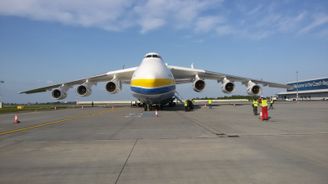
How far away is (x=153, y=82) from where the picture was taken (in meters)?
22.8

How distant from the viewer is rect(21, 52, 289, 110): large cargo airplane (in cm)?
2334

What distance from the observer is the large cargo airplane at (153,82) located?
76.6ft

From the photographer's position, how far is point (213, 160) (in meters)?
6.21

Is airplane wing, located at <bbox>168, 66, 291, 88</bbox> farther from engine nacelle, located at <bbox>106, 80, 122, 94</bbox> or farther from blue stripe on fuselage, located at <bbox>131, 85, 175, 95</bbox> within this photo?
blue stripe on fuselage, located at <bbox>131, 85, 175, 95</bbox>

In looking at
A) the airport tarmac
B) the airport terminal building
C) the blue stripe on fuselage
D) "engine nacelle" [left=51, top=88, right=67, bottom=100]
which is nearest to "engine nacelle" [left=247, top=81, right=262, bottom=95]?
the blue stripe on fuselage

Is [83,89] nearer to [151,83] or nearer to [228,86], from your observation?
[151,83]

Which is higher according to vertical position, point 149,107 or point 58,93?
point 58,93

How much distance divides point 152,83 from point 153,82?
0.34 feet

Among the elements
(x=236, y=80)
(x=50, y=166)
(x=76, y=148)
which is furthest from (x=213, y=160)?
(x=236, y=80)

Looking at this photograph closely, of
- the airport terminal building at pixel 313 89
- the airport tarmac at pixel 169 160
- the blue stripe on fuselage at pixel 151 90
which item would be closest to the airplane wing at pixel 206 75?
the blue stripe on fuselage at pixel 151 90

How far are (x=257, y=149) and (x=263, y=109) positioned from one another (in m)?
9.39

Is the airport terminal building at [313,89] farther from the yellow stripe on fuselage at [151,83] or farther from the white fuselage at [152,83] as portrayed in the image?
the yellow stripe on fuselage at [151,83]

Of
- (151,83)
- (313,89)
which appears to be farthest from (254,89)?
(313,89)

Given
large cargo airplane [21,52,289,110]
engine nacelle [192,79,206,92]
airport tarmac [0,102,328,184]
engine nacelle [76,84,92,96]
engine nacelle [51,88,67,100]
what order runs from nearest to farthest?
1. airport tarmac [0,102,328,184]
2. large cargo airplane [21,52,289,110]
3. engine nacelle [192,79,206,92]
4. engine nacelle [76,84,92,96]
5. engine nacelle [51,88,67,100]
